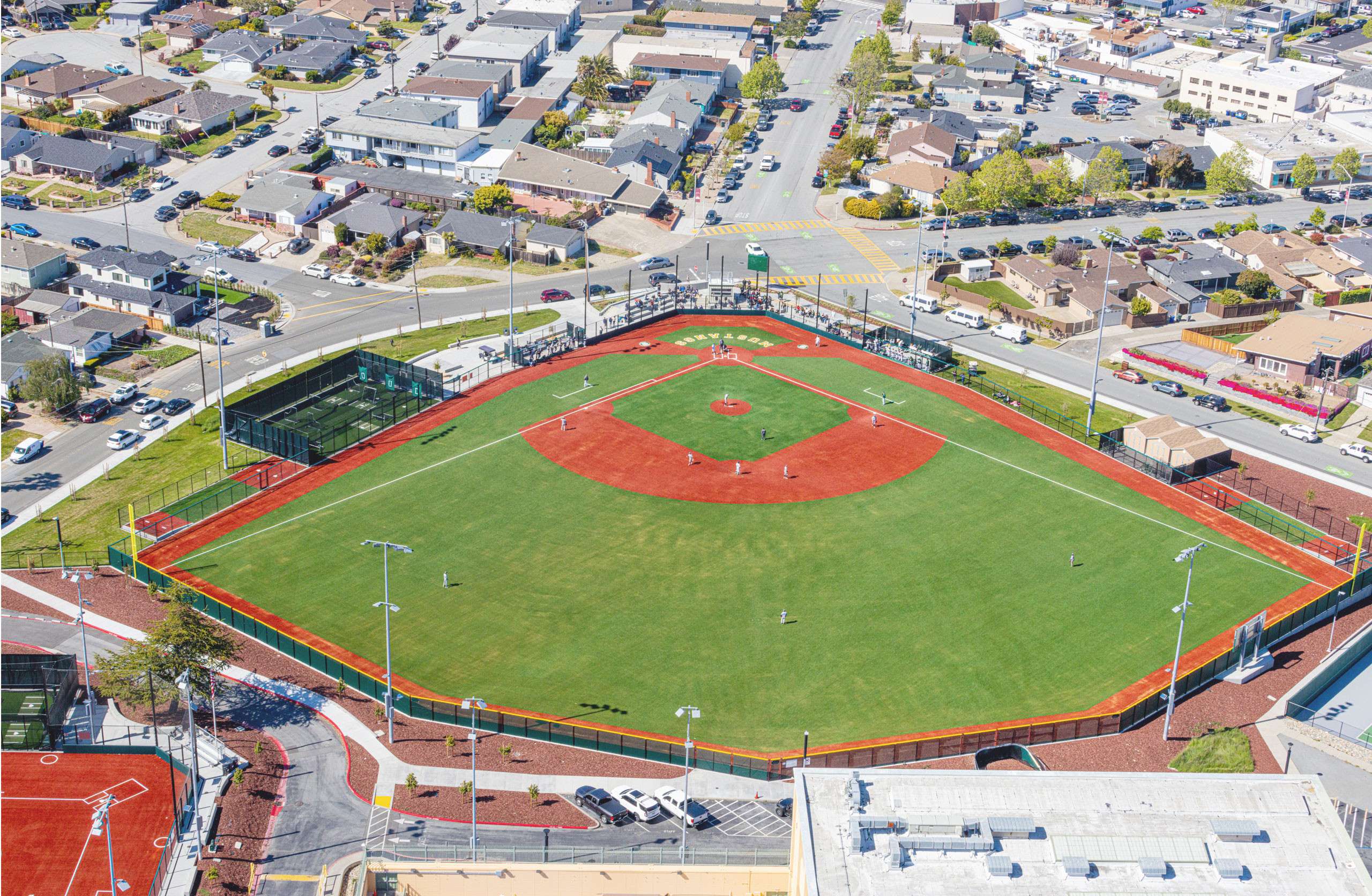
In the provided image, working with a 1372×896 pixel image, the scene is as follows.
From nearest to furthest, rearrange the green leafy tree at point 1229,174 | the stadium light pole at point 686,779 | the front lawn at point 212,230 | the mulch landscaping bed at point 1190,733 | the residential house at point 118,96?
the stadium light pole at point 686,779 < the mulch landscaping bed at point 1190,733 < the front lawn at point 212,230 < the green leafy tree at point 1229,174 < the residential house at point 118,96

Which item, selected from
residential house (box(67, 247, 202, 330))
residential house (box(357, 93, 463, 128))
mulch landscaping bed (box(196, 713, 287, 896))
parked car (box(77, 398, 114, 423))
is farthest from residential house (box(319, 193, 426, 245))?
mulch landscaping bed (box(196, 713, 287, 896))

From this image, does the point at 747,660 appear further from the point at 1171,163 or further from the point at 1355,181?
the point at 1355,181

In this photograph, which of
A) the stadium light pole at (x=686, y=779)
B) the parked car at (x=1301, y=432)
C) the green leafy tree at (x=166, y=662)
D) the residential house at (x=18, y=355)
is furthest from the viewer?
the residential house at (x=18, y=355)

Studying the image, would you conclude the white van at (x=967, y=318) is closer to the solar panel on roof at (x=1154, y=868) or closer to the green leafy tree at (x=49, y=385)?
the green leafy tree at (x=49, y=385)

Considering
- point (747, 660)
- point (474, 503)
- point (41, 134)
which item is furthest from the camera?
point (41, 134)

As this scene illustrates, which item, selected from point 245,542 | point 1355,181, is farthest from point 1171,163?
point 245,542

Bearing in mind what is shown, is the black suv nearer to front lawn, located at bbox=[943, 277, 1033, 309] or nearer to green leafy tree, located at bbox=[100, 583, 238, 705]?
green leafy tree, located at bbox=[100, 583, 238, 705]

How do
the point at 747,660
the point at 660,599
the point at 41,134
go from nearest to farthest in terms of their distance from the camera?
the point at 747,660, the point at 660,599, the point at 41,134

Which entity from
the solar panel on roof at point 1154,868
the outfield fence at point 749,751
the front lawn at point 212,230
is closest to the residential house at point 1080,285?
the outfield fence at point 749,751
